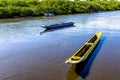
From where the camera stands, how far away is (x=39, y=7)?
6869cm

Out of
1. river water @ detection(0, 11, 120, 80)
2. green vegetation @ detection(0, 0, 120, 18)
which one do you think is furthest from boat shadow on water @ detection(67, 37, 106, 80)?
green vegetation @ detection(0, 0, 120, 18)

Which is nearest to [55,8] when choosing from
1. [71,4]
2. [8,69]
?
[71,4]

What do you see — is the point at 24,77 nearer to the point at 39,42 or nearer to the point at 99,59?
the point at 99,59

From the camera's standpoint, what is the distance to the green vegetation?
5966 centimetres

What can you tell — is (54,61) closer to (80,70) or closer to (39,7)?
(80,70)

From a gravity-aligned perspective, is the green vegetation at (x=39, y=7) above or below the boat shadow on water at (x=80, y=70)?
below

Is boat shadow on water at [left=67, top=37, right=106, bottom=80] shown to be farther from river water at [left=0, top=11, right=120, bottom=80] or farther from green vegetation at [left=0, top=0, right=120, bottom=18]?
green vegetation at [left=0, top=0, right=120, bottom=18]

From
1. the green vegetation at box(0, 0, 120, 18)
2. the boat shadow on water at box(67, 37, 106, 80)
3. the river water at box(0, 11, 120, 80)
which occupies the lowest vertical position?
the green vegetation at box(0, 0, 120, 18)

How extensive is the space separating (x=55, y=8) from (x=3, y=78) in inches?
2305

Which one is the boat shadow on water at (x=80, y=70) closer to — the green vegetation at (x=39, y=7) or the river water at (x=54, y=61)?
the river water at (x=54, y=61)

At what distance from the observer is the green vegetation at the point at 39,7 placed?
59662 mm

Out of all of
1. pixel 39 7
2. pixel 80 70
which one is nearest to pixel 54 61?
pixel 80 70

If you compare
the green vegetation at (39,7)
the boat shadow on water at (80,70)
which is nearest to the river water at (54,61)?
the boat shadow on water at (80,70)

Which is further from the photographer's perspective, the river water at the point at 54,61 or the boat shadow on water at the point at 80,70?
the river water at the point at 54,61
